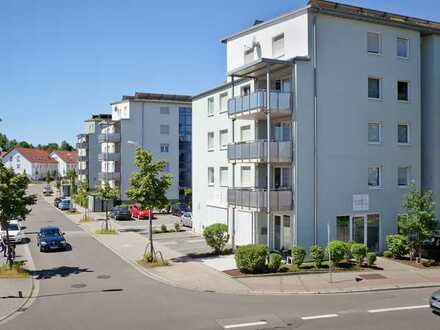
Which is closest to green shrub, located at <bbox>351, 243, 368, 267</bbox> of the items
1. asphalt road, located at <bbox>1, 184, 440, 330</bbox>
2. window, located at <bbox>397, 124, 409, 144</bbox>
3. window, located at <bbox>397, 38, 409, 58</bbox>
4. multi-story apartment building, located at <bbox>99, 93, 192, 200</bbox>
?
asphalt road, located at <bbox>1, 184, 440, 330</bbox>

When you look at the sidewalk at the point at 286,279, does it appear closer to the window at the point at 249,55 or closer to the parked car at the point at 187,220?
the window at the point at 249,55

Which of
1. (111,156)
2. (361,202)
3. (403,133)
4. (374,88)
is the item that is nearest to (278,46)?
(374,88)

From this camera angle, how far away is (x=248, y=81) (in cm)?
2938

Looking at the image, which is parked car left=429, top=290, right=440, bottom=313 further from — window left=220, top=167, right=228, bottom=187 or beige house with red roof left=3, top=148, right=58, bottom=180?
beige house with red roof left=3, top=148, right=58, bottom=180

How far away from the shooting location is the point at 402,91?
2862cm

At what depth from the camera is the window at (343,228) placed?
87.5 feet

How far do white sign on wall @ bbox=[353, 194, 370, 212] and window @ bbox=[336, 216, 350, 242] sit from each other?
A: 754 millimetres

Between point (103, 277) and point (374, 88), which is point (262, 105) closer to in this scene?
point (374, 88)

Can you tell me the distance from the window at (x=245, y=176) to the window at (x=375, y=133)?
726 cm

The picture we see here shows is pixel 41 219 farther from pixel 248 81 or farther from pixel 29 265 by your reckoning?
pixel 248 81

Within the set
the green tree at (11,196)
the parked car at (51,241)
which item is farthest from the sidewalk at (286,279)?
the parked car at (51,241)

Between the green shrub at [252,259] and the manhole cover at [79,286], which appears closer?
the manhole cover at [79,286]

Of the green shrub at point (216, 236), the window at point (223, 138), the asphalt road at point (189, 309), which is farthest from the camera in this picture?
the window at point (223, 138)

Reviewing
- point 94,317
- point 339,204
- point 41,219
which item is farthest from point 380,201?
point 41,219
